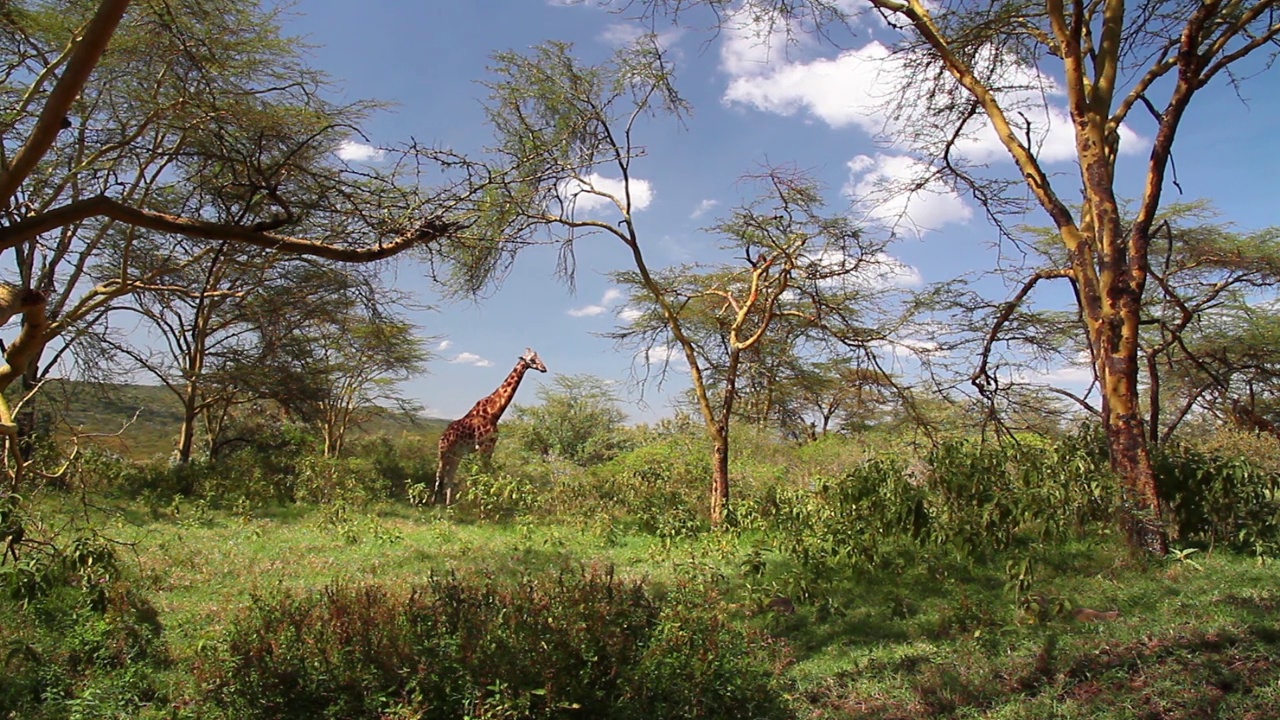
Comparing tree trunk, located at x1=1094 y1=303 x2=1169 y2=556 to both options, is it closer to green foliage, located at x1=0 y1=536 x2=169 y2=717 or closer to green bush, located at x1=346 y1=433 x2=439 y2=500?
green foliage, located at x1=0 y1=536 x2=169 y2=717

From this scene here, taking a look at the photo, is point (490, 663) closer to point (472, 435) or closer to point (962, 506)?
point (962, 506)

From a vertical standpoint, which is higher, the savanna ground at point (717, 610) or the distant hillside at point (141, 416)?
the distant hillside at point (141, 416)

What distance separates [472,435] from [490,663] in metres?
7.42

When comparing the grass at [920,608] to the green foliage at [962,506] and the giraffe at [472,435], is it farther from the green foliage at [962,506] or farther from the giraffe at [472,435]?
the giraffe at [472,435]

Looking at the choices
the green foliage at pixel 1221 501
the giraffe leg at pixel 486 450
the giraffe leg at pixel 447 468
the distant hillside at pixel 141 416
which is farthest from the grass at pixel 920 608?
the distant hillside at pixel 141 416

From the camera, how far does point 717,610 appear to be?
4.04 meters

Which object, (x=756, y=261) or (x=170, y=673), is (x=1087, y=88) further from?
(x=170, y=673)

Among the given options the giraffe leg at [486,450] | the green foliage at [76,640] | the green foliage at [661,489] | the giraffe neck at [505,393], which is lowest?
the green foliage at [76,640]

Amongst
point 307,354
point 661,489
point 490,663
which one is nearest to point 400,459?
point 307,354

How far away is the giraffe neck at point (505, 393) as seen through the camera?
10500 millimetres

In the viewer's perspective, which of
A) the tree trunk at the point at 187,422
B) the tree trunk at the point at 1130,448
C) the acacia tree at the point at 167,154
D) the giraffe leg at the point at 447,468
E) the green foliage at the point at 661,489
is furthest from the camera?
the tree trunk at the point at 187,422

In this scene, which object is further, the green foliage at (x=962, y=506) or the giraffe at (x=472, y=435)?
the giraffe at (x=472, y=435)

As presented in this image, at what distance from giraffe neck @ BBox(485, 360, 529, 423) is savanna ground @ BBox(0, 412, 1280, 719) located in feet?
9.93

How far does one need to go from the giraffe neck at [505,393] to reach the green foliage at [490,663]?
6.97m
